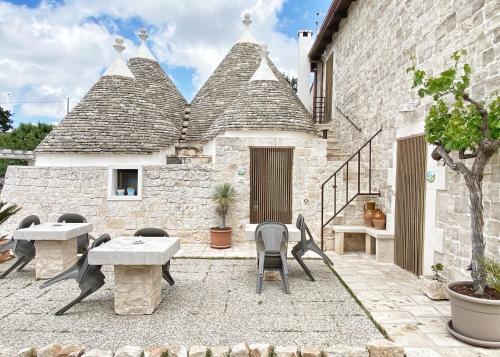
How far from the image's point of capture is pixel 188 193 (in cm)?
890

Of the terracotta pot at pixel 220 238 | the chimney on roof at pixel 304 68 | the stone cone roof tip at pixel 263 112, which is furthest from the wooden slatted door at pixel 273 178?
the chimney on roof at pixel 304 68

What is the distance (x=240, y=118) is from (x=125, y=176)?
142 inches

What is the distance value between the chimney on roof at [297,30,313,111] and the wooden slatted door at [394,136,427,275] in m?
9.24

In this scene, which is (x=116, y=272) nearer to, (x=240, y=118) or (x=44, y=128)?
(x=240, y=118)

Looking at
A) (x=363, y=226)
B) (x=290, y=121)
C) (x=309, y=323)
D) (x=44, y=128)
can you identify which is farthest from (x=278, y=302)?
(x=44, y=128)

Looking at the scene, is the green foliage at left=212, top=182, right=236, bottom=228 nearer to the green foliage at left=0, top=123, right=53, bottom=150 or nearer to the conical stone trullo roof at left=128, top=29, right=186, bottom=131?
the conical stone trullo roof at left=128, top=29, right=186, bottom=131

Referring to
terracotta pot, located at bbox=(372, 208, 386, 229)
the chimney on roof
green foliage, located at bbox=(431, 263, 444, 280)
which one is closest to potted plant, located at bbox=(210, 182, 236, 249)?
terracotta pot, located at bbox=(372, 208, 386, 229)

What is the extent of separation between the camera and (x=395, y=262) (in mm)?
6949

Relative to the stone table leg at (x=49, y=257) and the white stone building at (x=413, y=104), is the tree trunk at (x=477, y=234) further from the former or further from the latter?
the stone table leg at (x=49, y=257)

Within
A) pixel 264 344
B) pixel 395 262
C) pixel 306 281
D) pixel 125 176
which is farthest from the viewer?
pixel 125 176

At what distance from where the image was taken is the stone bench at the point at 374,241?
708cm

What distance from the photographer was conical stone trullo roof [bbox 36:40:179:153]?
9688 mm

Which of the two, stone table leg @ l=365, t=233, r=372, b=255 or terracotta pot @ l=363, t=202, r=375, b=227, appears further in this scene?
terracotta pot @ l=363, t=202, r=375, b=227

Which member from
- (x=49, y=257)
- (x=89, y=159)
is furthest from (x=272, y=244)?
(x=89, y=159)
